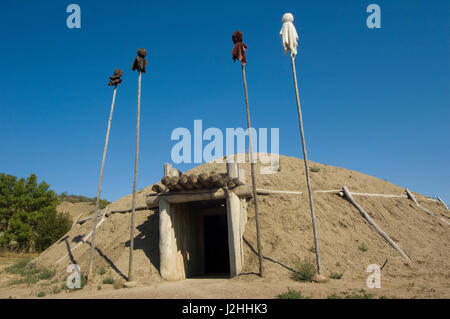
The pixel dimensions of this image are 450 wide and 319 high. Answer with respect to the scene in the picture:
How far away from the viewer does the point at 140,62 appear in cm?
1154

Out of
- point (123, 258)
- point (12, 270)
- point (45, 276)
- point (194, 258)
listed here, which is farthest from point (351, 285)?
point (12, 270)

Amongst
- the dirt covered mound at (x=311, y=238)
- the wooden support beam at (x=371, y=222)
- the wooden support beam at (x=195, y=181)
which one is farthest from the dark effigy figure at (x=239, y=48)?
the wooden support beam at (x=371, y=222)

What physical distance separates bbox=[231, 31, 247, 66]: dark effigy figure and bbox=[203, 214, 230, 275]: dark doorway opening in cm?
789

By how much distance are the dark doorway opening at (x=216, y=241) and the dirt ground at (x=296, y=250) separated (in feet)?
9.12

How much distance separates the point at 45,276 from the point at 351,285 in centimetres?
1145

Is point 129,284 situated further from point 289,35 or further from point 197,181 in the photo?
point 289,35

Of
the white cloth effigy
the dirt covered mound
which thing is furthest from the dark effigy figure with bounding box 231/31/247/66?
the dirt covered mound

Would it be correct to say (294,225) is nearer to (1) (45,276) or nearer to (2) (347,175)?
(2) (347,175)

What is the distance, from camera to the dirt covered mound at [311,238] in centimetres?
1055

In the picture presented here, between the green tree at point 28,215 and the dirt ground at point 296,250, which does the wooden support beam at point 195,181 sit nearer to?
the dirt ground at point 296,250

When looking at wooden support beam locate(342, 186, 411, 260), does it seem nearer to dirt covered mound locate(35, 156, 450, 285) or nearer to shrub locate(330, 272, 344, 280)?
dirt covered mound locate(35, 156, 450, 285)

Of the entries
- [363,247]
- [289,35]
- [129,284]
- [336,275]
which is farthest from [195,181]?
[363,247]

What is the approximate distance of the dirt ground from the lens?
868 centimetres

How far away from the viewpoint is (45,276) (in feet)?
41.3
